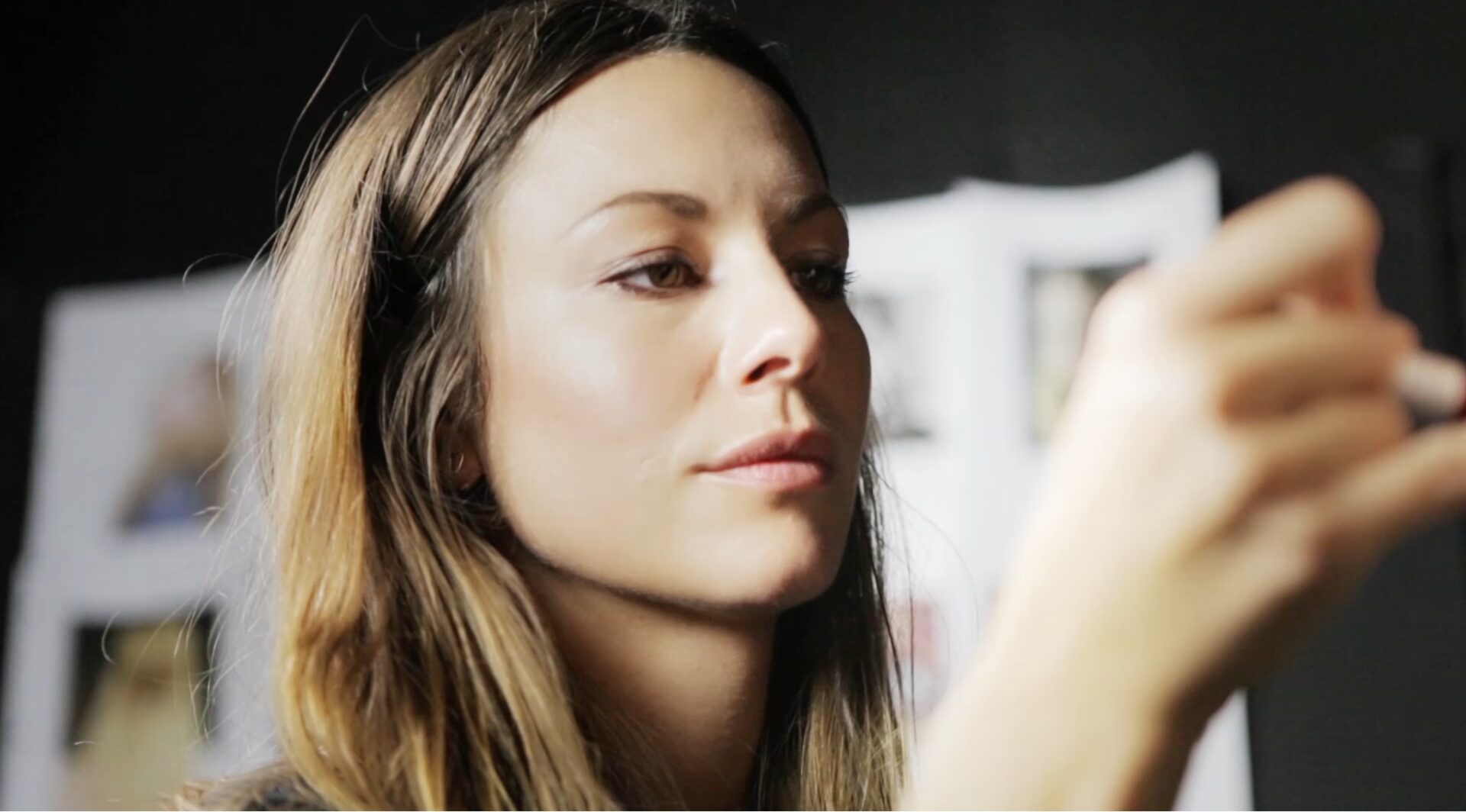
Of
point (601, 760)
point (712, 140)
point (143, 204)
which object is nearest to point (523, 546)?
point (601, 760)

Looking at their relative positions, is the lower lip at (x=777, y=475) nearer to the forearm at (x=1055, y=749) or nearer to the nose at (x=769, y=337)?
the nose at (x=769, y=337)

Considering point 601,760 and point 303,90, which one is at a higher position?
point 303,90

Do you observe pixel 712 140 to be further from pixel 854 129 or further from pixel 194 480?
pixel 194 480

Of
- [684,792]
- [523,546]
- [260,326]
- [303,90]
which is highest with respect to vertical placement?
[303,90]

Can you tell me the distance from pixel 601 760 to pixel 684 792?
0.18 ft

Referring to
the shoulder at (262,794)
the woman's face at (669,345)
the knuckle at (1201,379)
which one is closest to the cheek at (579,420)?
the woman's face at (669,345)

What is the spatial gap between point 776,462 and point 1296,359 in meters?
0.24

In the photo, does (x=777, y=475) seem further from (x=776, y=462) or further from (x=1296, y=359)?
(x=1296, y=359)

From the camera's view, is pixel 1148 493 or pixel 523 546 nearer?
pixel 1148 493

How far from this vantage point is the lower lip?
59cm

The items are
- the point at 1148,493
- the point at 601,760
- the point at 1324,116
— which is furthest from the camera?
the point at 1324,116

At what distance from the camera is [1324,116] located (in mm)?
777

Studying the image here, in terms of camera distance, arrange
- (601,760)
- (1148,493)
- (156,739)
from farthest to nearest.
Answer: (156,739) → (601,760) → (1148,493)

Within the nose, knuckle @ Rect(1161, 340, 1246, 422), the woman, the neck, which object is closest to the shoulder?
the woman
